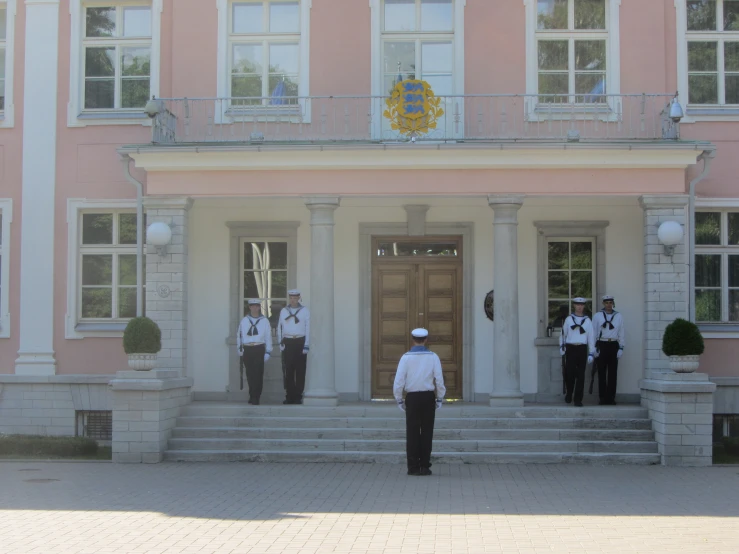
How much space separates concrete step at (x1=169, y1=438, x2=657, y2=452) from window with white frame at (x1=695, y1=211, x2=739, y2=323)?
3450 mm

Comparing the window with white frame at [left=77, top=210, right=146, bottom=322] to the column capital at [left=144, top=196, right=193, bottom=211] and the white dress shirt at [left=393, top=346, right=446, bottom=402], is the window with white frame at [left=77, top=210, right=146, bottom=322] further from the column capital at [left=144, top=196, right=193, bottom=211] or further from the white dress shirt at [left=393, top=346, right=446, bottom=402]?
the white dress shirt at [left=393, top=346, right=446, bottom=402]

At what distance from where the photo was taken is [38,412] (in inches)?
666

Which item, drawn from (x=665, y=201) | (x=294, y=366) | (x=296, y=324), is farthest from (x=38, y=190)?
(x=665, y=201)

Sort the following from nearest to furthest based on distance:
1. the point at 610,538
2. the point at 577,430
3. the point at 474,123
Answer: the point at 610,538
the point at 577,430
the point at 474,123

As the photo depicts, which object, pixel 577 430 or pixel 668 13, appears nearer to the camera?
pixel 577 430

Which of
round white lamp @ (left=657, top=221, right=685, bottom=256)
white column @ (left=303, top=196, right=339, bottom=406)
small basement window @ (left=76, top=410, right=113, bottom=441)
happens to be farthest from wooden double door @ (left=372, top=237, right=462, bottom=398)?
small basement window @ (left=76, top=410, right=113, bottom=441)

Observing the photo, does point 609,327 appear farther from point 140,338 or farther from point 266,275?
point 140,338

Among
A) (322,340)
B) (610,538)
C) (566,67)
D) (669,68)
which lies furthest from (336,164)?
(610,538)

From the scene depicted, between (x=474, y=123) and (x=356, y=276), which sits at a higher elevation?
(x=474, y=123)

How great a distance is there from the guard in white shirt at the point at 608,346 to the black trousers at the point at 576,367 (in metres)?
0.43

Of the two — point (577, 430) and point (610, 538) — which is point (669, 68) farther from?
point (610, 538)

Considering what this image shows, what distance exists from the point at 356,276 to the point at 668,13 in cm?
655

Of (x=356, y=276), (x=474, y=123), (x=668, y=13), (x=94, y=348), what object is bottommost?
(x=94, y=348)

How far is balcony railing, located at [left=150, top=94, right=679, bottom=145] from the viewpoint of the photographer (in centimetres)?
1648
